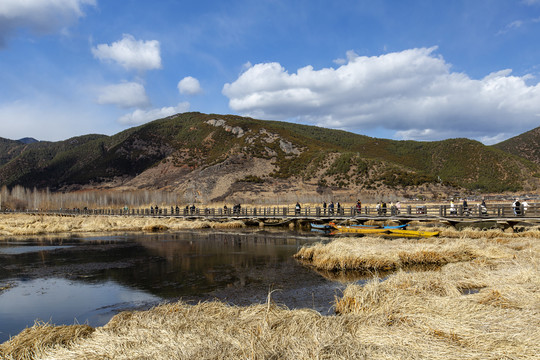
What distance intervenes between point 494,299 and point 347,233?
78.6 feet

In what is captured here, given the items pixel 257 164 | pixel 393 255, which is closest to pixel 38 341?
pixel 393 255

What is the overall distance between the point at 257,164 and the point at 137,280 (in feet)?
304

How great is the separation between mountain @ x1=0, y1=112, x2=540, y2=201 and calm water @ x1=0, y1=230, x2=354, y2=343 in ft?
210

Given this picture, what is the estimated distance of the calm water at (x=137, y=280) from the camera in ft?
38.2

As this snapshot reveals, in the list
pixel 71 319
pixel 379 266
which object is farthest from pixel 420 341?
pixel 379 266

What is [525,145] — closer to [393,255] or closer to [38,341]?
[393,255]

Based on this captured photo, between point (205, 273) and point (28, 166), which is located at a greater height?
point (28, 166)

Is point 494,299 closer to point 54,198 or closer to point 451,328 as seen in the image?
point 451,328

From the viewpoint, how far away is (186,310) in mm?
8930

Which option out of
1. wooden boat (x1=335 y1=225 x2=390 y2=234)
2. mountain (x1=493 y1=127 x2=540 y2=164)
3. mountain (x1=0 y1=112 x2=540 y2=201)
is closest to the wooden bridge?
wooden boat (x1=335 y1=225 x2=390 y2=234)

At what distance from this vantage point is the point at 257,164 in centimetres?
10800

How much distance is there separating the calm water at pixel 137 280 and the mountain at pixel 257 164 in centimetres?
6408

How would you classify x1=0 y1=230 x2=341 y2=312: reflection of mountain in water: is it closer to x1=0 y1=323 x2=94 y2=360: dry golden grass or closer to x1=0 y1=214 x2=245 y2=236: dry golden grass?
x1=0 y1=323 x2=94 y2=360: dry golden grass

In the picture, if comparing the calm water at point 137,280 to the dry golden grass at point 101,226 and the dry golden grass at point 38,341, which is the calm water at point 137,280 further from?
the dry golden grass at point 101,226
